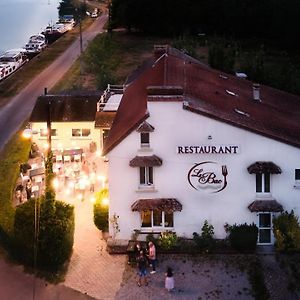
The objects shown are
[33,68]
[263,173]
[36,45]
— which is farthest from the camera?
[36,45]

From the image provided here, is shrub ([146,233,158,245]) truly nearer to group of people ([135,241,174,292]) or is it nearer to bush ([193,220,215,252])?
group of people ([135,241,174,292])

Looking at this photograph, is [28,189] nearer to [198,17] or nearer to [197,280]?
[197,280]

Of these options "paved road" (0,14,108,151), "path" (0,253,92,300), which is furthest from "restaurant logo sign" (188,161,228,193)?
"paved road" (0,14,108,151)

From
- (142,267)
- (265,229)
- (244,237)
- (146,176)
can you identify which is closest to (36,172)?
(146,176)

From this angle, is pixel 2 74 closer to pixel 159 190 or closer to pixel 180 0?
pixel 180 0

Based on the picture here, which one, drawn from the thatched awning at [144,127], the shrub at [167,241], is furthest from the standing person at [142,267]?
the thatched awning at [144,127]

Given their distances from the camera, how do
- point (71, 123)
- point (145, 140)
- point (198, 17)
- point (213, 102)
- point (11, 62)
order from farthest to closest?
1. point (198, 17)
2. point (11, 62)
3. point (71, 123)
4. point (213, 102)
5. point (145, 140)
